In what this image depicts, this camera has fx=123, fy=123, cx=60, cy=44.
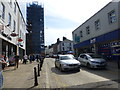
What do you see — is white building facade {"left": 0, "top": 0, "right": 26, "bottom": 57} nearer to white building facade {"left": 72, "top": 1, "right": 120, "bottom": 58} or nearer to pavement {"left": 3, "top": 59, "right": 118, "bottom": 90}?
pavement {"left": 3, "top": 59, "right": 118, "bottom": 90}

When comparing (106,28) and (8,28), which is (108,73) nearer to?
(106,28)

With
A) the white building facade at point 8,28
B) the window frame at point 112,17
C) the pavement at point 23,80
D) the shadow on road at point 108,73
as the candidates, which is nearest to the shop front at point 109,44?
the window frame at point 112,17

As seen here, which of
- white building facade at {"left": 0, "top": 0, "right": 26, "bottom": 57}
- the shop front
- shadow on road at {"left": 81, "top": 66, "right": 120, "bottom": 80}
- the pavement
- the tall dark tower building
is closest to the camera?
the pavement

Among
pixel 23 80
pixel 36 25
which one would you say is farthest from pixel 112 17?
pixel 36 25

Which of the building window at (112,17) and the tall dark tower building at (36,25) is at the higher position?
the tall dark tower building at (36,25)

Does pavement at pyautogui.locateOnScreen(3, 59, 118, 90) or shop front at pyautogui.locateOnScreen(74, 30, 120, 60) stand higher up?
shop front at pyautogui.locateOnScreen(74, 30, 120, 60)

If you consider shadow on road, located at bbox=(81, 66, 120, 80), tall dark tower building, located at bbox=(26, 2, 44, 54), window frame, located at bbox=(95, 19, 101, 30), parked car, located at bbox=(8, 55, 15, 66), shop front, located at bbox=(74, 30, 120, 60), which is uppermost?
tall dark tower building, located at bbox=(26, 2, 44, 54)

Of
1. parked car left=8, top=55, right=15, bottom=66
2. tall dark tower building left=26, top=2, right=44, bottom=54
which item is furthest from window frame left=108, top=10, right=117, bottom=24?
tall dark tower building left=26, top=2, right=44, bottom=54

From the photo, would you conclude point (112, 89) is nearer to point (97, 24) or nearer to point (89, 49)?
point (97, 24)

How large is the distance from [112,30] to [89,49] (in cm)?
1093

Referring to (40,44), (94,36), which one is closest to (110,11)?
(94,36)

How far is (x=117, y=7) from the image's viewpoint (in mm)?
15297

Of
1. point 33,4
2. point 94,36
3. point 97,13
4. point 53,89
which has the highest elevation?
point 33,4

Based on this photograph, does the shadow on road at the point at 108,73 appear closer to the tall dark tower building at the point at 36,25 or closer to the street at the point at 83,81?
the street at the point at 83,81
